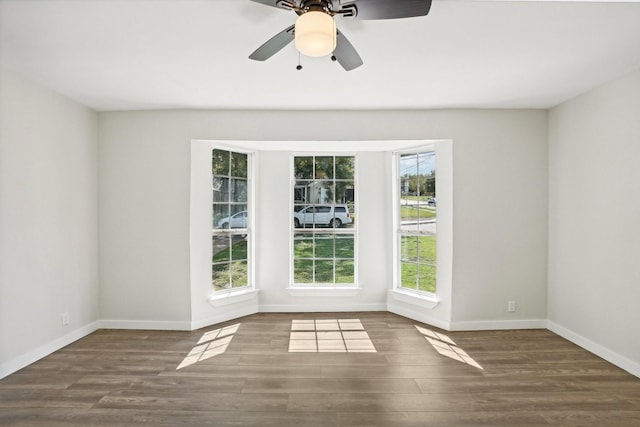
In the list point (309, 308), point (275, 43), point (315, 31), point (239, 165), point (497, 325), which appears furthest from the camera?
point (309, 308)

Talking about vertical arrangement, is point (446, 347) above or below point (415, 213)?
below

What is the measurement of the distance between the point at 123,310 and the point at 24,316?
1.02m

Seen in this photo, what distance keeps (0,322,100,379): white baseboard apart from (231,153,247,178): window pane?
239cm

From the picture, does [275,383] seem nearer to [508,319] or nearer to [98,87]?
[508,319]

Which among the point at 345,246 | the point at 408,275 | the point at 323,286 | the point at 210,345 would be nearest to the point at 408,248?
the point at 408,275

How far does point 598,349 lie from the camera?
3205 mm

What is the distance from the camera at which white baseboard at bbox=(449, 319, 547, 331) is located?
3855 mm

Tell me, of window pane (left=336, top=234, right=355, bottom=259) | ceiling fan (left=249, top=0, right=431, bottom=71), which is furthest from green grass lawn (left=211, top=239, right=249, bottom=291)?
ceiling fan (left=249, top=0, right=431, bottom=71)

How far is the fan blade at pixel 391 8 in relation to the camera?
154 cm

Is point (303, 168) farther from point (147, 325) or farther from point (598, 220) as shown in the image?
point (598, 220)

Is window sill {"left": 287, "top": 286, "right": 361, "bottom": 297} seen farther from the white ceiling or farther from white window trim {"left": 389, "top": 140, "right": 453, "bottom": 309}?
the white ceiling

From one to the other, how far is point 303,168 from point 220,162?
1102mm

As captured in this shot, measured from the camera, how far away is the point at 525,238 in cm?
389

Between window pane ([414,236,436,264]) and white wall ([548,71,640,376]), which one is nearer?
white wall ([548,71,640,376])
